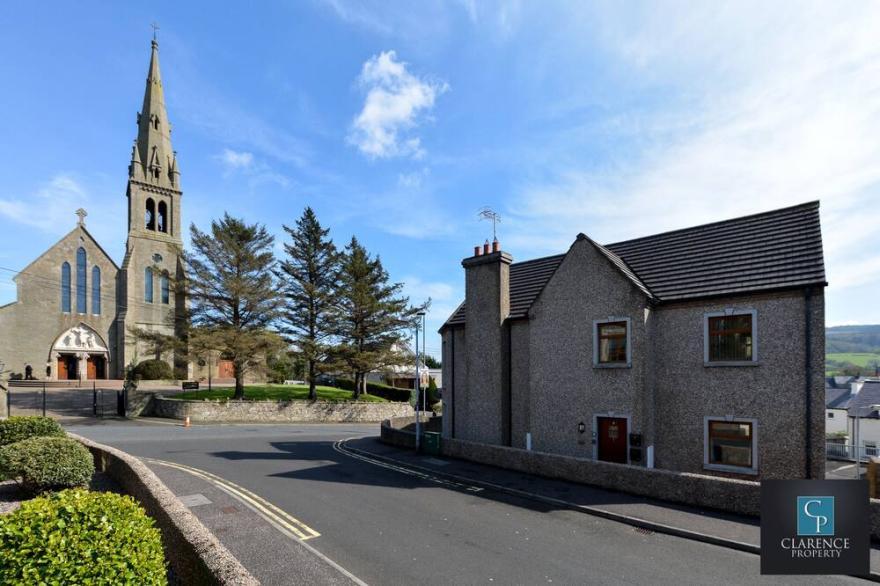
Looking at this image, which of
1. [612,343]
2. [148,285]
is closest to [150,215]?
[148,285]

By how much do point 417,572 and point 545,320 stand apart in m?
11.6

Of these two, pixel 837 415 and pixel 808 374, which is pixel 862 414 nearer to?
pixel 837 415

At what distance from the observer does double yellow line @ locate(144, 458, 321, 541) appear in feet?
34.0

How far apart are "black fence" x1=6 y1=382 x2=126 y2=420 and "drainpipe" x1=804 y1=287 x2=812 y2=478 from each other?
3875 centimetres

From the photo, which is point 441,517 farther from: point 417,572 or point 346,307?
point 346,307

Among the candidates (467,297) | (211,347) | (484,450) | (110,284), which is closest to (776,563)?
(484,450)

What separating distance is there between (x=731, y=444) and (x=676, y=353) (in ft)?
10.4

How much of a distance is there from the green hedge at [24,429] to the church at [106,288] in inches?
1273

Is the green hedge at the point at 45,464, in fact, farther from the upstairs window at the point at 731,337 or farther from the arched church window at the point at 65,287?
the arched church window at the point at 65,287

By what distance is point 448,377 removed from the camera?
74.8 ft

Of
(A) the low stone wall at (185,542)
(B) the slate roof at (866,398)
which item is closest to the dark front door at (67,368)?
(A) the low stone wall at (185,542)

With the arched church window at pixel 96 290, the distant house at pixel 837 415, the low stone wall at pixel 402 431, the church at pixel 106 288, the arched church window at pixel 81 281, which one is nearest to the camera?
the low stone wall at pixel 402 431

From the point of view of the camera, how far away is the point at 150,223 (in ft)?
185

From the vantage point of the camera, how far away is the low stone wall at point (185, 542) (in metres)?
5.98
